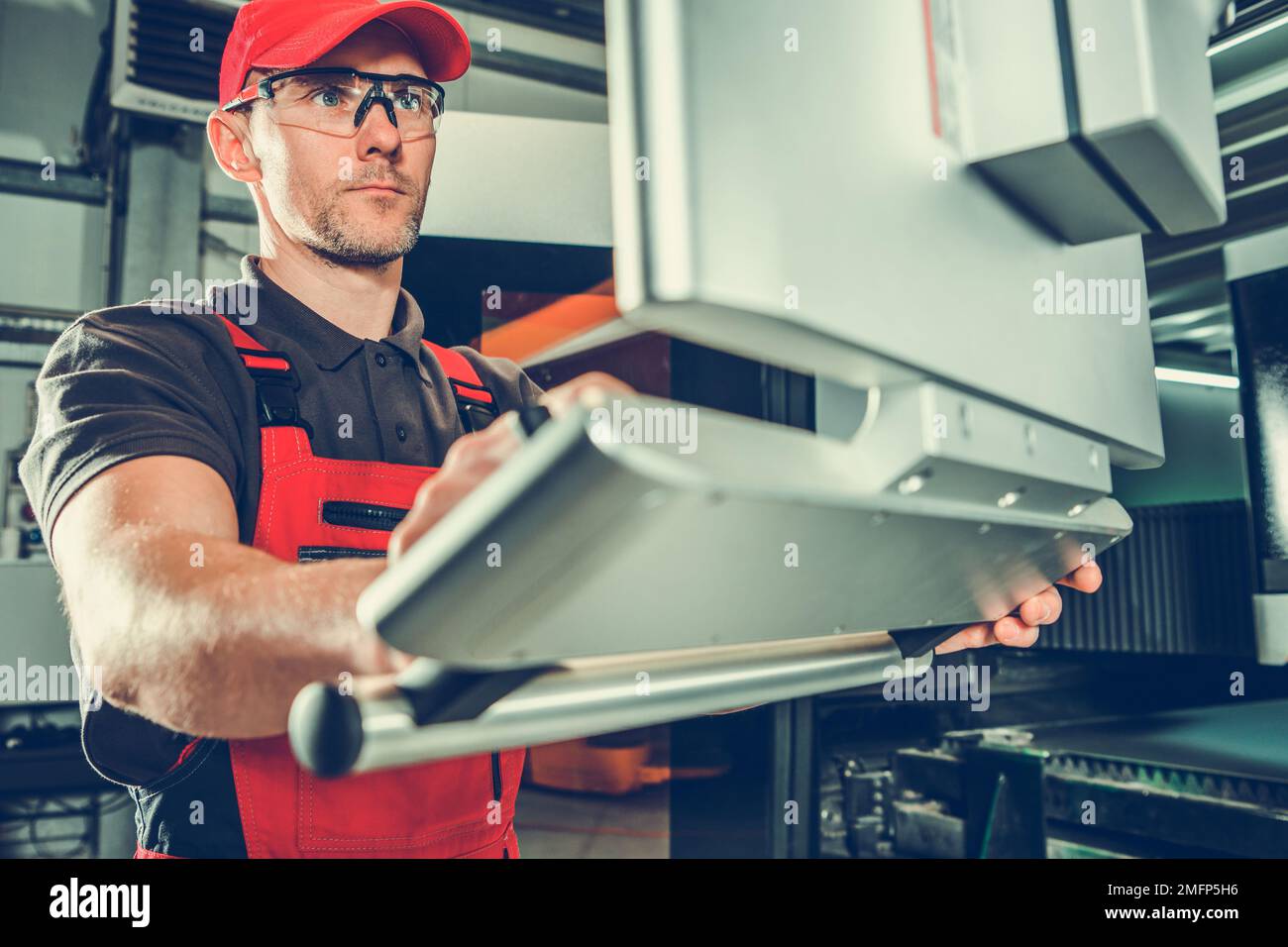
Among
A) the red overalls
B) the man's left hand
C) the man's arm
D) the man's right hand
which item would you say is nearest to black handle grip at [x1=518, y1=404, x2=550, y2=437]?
the man's right hand

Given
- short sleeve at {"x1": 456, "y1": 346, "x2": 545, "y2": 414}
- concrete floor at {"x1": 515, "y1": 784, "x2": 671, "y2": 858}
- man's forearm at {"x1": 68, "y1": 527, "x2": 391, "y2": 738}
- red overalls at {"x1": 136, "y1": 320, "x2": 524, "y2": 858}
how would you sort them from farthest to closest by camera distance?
concrete floor at {"x1": 515, "y1": 784, "x2": 671, "y2": 858} → short sleeve at {"x1": 456, "y1": 346, "x2": 545, "y2": 414} → red overalls at {"x1": 136, "y1": 320, "x2": 524, "y2": 858} → man's forearm at {"x1": 68, "y1": 527, "x2": 391, "y2": 738}

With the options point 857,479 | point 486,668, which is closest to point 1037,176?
point 857,479

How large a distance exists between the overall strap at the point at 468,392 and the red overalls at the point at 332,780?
0.79 ft

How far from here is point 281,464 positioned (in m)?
1.00

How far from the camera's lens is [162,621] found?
0.55 m

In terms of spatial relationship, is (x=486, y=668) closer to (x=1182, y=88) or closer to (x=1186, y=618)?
(x=1182, y=88)

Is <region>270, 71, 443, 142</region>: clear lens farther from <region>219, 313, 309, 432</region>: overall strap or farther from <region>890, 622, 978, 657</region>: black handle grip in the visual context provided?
<region>890, 622, 978, 657</region>: black handle grip

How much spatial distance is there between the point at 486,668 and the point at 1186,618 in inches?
57.4

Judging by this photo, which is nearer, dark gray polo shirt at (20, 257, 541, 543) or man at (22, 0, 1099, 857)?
man at (22, 0, 1099, 857)

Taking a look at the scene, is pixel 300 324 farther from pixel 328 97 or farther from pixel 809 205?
pixel 809 205

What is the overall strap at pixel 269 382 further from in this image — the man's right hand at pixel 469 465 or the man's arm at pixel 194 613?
the man's right hand at pixel 469 465

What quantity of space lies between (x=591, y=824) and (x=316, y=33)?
10.5 feet

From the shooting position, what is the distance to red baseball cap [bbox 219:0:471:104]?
3.66ft
